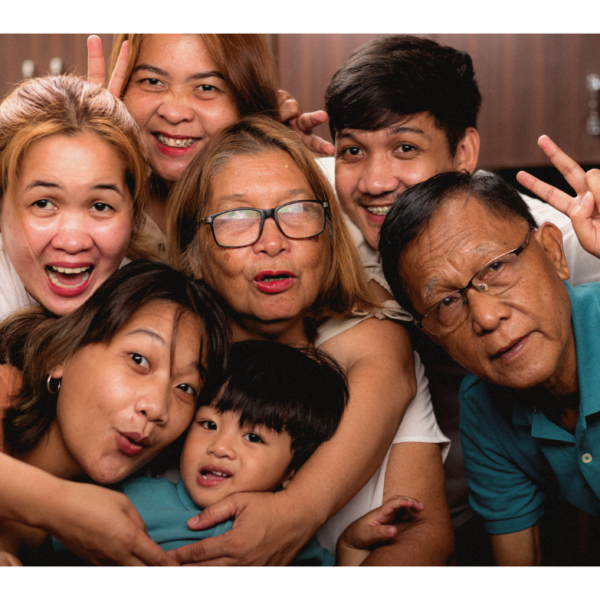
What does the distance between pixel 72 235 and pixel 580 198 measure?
1.19 metres

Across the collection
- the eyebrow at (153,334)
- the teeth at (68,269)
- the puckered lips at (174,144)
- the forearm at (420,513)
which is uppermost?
the puckered lips at (174,144)

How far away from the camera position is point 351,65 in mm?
2018

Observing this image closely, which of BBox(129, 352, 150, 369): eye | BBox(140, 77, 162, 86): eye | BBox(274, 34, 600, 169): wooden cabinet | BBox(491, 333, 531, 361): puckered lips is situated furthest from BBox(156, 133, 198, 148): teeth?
BBox(274, 34, 600, 169): wooden cabinet

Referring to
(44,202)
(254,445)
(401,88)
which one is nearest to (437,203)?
(401,88)

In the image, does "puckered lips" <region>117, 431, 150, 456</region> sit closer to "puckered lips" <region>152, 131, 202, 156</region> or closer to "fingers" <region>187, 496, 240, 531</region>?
"fingers" <region>187, 496, 240, 531</region>

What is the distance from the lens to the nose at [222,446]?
1418 mm

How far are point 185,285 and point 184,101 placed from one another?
0.66 meters

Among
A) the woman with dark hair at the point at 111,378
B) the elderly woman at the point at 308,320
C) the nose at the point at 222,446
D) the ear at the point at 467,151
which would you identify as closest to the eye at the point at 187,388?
the woman with dark hair at the point at 111,378

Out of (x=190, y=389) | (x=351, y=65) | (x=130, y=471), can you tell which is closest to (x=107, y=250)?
(x=190, y=389)

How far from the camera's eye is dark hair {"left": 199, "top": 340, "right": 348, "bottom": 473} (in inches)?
58.4

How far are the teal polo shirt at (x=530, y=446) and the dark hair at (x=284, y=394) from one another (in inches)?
15.3

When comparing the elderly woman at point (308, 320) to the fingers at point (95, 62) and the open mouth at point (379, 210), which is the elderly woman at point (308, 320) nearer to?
the open mouth at point (379, 210)

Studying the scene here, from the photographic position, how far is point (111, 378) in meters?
1.36

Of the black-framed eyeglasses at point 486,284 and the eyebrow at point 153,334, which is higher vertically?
the black-framed eyeglasses at point 486,284
